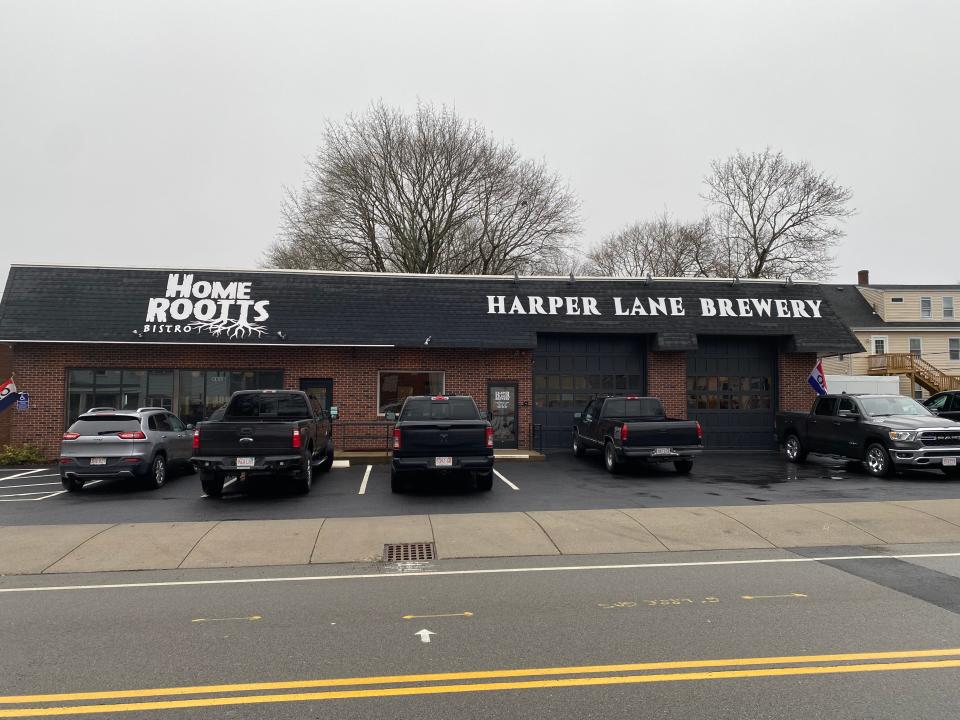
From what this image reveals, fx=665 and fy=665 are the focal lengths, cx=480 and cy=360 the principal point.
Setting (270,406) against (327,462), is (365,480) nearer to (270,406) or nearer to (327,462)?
(327,462)

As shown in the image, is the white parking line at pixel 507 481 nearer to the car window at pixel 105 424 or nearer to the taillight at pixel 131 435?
the taillight at pixel 131 435

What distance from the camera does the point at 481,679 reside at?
4578mm

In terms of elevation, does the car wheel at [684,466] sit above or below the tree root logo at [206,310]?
below

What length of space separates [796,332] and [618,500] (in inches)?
502

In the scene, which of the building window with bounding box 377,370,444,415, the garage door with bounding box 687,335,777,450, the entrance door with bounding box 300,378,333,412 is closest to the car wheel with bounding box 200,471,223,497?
the entrance door with bounding box 300,378,333,412

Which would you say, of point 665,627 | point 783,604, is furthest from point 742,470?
point 665,627

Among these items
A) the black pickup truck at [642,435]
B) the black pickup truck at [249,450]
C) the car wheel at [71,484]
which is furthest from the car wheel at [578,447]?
the car wheel at [71,484]

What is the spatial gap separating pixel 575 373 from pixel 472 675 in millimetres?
17358

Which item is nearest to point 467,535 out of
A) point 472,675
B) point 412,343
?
point 472,675

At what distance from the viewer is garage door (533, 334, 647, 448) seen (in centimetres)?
2133

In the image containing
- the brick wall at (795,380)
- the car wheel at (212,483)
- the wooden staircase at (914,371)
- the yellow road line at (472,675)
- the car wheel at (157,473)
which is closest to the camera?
the yellow road line at (472,675)

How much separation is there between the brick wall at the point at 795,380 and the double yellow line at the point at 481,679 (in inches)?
724

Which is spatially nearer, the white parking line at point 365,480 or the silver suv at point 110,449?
the silver suv at point 110,449

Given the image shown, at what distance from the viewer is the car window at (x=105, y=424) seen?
13055 millimetres
